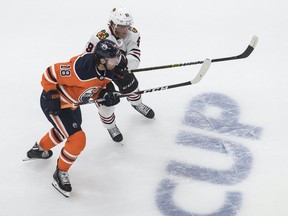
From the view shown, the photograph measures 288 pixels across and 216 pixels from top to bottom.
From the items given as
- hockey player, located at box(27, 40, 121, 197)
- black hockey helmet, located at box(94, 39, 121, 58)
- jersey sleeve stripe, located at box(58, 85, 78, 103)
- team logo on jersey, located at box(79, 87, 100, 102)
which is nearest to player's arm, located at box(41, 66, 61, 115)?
hockey player, located at box(27, 40, 121, 197)

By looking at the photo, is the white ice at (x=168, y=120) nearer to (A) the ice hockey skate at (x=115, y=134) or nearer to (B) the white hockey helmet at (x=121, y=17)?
(A) the ice hockey skate at (x=115, y=134)

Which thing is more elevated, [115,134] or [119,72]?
[119,72]

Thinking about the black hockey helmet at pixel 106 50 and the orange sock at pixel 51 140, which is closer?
the black hockey helmet at pixel 106 50

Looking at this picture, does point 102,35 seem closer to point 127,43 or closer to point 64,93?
point 127,43

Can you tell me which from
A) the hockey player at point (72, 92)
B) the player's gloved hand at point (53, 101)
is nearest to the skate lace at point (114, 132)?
the hockey player at point (72, 92)

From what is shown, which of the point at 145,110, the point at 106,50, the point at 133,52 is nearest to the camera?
the point at 106,50

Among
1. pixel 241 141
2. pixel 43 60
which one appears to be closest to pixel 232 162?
pixel 241 141

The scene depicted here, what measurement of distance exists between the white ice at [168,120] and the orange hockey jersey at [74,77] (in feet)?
2.54

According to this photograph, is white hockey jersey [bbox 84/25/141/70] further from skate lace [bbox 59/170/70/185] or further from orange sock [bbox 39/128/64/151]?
skate lace [bbox 59/170/70/185]

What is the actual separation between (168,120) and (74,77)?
1309 mm

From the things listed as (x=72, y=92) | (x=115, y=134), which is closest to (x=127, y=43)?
(x=72, y=92)

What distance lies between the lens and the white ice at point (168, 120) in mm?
4098

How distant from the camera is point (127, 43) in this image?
14.1ft

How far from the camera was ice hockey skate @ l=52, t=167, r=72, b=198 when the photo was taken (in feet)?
13.3
